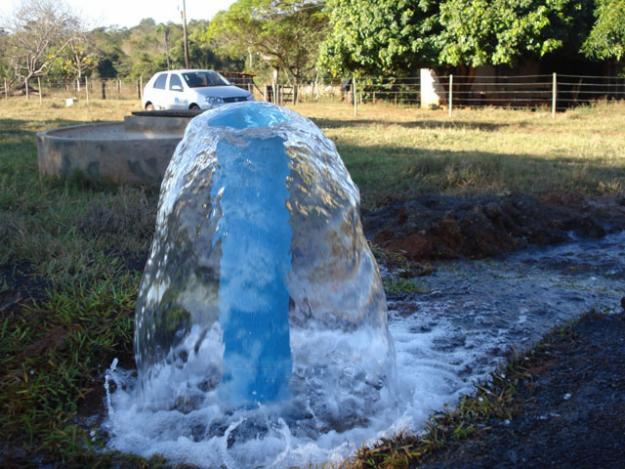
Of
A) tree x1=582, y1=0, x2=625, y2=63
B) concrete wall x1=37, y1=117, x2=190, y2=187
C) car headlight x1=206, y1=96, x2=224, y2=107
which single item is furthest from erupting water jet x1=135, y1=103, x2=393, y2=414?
tree x1=582, y1=0, x2=625, y2=63

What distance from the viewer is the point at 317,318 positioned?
11.2ft

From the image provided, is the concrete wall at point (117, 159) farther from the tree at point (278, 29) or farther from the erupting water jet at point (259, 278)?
the tree at point (278, 29)

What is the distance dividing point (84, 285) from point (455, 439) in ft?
6.77

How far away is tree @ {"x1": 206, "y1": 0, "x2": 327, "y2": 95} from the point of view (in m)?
28.7

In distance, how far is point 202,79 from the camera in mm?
17375

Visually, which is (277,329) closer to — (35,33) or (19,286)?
(19,286)

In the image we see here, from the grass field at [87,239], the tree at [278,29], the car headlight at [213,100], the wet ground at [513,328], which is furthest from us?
the tree at [278,29]

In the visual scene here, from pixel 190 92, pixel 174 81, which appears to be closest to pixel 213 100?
pixel 190 92

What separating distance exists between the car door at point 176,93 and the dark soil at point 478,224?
1116 centimetres

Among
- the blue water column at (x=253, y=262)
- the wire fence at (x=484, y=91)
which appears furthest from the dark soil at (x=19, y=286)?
the wire fence at (x=484, y=91)

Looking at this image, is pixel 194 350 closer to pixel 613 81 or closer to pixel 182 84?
pixel 182 84

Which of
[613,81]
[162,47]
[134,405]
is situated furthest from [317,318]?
[162,47]

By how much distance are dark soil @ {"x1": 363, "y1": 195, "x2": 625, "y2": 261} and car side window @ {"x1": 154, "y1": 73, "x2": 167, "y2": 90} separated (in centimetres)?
1225

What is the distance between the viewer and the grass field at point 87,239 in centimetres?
297
